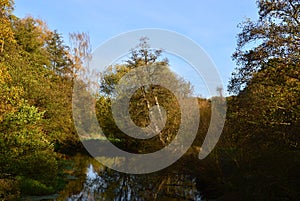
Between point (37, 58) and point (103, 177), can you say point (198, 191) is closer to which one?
point (103, 177)

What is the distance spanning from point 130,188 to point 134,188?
250 millimetres

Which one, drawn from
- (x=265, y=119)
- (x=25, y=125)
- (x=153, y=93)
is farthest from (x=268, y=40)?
(x=153, y=93)

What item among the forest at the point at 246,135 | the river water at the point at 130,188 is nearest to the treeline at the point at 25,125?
the forest at the point at 246,135

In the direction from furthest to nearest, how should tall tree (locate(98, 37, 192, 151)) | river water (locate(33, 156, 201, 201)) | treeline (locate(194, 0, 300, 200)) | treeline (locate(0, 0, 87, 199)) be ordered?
1. tall tree (locate(98, 37, 192, 151))
2. river water (locate(33, 156, 201, 201))
3. treeline (locate(0, 0, 87, 199))
4. treeline (locate(194, 0, 300, 200))

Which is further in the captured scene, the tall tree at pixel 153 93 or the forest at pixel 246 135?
the tall tree at pixel 153 93

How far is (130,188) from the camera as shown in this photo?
17984mm

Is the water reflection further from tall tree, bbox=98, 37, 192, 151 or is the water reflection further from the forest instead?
tall tree, bbox=98, 37, 192, 151

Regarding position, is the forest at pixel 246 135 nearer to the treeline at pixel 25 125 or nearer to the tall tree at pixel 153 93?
the treeline at pixel 25 125

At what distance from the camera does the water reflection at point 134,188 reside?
15664mm

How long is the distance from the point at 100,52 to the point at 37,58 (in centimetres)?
943

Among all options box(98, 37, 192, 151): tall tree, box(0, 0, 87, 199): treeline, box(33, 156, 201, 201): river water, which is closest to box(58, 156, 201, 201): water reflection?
box(33, 156, 201, 201): river water

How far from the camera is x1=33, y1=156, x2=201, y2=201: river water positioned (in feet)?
51.3

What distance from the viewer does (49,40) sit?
134 ft

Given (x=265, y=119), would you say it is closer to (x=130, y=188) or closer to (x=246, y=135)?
(x=246, y=135)
